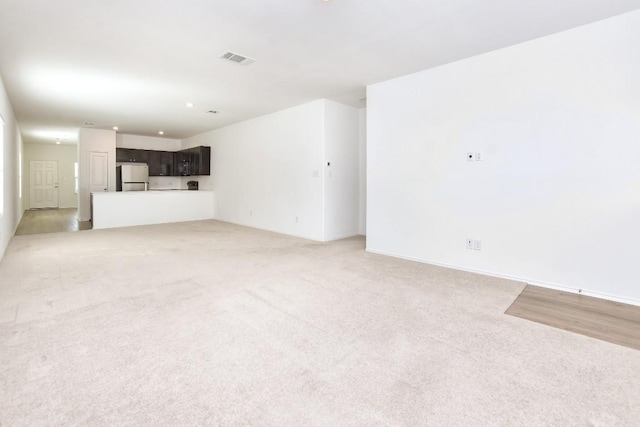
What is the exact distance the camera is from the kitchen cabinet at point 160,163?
32.8ft

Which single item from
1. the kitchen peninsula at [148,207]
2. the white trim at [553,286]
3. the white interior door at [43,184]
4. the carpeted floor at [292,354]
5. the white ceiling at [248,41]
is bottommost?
the carpeted floor at [292,354]

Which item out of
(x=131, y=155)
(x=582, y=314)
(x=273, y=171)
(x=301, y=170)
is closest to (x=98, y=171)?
(x=131, y=155)

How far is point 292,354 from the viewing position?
6.77 feet

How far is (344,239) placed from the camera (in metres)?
6.09

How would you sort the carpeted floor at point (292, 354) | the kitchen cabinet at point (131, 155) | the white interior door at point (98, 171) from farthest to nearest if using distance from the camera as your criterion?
the kitchen cabinet at point (131, 155) → the white interior door at point (98, 171) → the carpeted floor at point (292, 354)

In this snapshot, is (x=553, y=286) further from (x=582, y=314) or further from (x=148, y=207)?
(x=148, y=207)

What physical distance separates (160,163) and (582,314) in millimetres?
10585

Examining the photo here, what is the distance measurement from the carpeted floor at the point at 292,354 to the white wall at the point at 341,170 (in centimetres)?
235

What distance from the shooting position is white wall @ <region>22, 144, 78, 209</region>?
1215 centimetres

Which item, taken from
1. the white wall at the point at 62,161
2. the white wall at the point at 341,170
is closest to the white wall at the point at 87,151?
the white wall at the point at 62,161

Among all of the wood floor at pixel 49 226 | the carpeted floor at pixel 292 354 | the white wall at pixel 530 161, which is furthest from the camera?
the wood floor at pixel 49 226

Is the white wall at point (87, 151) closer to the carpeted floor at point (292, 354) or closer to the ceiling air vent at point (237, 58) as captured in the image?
the carpeted floor at point (292, 354)

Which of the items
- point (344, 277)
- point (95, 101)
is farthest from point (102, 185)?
point (344, 277)

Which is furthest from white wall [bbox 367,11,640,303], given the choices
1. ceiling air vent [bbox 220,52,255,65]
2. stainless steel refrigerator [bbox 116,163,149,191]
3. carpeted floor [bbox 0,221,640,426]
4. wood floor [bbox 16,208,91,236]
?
stainless steel refrigerator [bbox 116,163,149,191]
